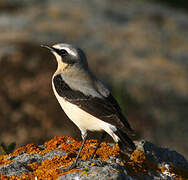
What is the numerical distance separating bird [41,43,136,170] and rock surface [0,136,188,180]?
0.71 feet

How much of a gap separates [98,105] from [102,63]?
23.5 feet

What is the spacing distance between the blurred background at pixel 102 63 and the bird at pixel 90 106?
2.94 meters

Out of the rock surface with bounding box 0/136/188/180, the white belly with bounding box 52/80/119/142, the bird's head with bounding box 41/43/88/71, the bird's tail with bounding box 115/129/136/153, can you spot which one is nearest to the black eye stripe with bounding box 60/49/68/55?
the bird's head with bounding box 41/43/88/71

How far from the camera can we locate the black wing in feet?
18.6

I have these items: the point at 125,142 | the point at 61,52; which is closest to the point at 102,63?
the point at 61,52

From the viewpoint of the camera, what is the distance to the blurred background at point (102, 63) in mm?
10906

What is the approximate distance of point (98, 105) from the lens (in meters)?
5.85

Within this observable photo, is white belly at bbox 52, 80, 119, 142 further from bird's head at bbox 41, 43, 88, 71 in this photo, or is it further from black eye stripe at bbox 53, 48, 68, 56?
black eye stripe at bbox 53, 48, 68, 56

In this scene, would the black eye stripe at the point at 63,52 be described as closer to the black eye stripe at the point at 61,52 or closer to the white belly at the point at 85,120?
the black eye stripe at the point at 61,52

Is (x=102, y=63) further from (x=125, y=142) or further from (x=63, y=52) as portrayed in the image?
(x=125, y=142)

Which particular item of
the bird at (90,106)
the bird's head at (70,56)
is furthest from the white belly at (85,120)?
the bird's head at (70,56)

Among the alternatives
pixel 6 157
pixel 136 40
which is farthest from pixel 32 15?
pixel 6 157

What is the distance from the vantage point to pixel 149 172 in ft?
18.4

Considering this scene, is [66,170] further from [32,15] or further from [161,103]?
[32,15]
